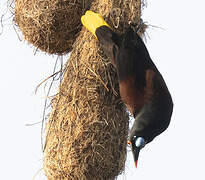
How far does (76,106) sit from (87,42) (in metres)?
0.32

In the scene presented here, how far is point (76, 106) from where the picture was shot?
147 inches

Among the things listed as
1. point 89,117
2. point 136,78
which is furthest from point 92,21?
point 89,117

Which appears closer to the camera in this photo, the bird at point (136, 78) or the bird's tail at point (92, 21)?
the bird at point (136, 78)

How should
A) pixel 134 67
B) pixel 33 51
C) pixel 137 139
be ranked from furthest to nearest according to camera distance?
pixel 33 51, pixel 134 67, pixel 137 139

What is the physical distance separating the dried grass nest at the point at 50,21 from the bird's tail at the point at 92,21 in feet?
0.24

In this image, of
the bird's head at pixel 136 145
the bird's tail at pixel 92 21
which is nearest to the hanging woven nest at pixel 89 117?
the bird's tail at pixel 92 21

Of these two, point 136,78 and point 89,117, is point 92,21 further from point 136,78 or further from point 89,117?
point 89,117

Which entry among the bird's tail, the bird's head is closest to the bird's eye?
the bird's head

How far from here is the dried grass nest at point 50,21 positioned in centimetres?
381

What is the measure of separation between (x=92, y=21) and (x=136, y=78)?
339mm

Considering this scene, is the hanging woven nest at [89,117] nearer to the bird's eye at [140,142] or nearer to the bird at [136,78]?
the bird at [136,78]

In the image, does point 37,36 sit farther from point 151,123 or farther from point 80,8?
point 151,123

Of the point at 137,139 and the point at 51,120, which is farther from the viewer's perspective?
the point at 51,120

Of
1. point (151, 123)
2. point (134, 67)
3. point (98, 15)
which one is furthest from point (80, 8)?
point (151, 123)
